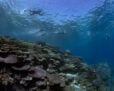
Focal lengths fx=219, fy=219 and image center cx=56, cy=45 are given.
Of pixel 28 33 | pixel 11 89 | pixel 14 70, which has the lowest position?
pixel 11 89

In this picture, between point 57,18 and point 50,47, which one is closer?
point 50,47

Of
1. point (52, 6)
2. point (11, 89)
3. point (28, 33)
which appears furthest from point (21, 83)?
point (28, 33)

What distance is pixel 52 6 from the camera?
1064 inches

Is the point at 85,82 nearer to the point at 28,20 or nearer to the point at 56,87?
the point at 56,87

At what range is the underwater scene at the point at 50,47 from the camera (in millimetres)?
6617

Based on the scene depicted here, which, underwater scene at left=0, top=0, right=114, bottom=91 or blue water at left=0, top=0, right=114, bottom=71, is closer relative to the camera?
underwater scene at left=0, top=0, right=114, bottom=91

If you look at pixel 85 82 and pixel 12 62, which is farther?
pixel 85 82

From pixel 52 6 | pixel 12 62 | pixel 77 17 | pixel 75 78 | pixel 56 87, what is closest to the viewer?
pixel 12 62

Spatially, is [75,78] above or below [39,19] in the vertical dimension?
below

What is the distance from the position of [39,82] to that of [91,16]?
83.5 feet

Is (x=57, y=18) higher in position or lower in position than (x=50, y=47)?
higher

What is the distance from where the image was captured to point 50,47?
14.2 metres

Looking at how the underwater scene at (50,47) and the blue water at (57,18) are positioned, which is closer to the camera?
the underwater scene at (50,47)

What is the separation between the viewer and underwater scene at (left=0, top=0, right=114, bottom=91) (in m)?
A: 6.62
